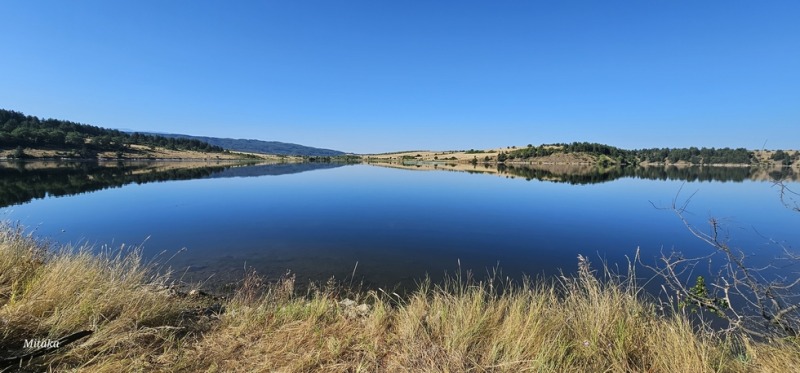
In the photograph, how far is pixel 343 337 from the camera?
198 inches

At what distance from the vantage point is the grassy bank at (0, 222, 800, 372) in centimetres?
398

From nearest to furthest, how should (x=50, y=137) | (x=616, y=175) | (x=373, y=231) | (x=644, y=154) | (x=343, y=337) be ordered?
(x=343, y=337), (x=373, y=231), (x=616, y=175), (x=50, y=137), (x=644, y=154)

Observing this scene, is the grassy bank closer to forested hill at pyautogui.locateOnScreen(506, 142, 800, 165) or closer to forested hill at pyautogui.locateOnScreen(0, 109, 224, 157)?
forested hill at pyautogui.locateOnScreen(0, 109, 224, 157)

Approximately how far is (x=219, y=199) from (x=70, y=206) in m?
9.77

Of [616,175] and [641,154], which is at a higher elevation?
[641,154]

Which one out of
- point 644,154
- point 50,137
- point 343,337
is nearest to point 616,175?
point 343,337

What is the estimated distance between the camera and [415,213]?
1003 inches

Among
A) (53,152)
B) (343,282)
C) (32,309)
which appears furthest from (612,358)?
(53,152)

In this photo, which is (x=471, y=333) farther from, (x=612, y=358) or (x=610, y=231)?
(x=610, y=231)

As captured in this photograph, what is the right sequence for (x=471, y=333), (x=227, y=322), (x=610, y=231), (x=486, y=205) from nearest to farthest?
(x=471, y=333)
(x=227, y=322)
(x=610, y=231)
(x=486, y=205)

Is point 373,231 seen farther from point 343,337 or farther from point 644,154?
point 644,154

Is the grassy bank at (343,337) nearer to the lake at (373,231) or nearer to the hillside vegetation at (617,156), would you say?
the lake at (373,231)

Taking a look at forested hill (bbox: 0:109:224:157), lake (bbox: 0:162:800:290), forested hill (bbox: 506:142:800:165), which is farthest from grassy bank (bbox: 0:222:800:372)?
forested hill (bbox: 506:142:800:165)

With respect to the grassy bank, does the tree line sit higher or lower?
higher
